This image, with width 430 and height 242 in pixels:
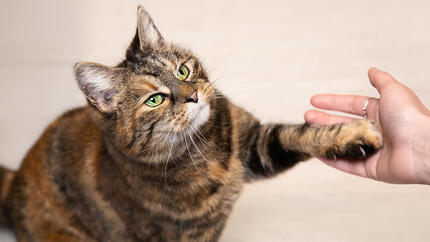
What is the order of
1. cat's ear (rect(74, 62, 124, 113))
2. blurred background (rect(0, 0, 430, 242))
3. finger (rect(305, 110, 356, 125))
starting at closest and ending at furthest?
cat's ear (rect(74, 62, 124, 113)) < finger (rect(305, 110, 356, 125)) < blurred background (rect(0, 0, 430, 242))

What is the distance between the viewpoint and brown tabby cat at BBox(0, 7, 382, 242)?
5.17 feet

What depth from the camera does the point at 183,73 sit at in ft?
5.51

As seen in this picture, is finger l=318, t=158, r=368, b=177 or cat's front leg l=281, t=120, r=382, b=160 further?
finger l=318, t=158, r=368, b=177

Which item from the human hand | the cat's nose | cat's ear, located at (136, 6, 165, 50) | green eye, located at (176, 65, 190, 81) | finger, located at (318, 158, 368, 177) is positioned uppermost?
cat's ear, located at (136, 6, 165, 50)

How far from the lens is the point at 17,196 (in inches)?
76.7

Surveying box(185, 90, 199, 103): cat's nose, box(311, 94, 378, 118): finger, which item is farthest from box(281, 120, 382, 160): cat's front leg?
box(185, 90, 199, 103): cat's nose

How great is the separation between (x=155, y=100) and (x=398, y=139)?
0.87 metres

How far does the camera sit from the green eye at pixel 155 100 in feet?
5.19

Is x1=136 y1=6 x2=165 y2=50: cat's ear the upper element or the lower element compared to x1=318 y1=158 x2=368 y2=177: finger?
upper

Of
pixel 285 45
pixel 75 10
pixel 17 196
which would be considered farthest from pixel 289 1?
pixel 17 196

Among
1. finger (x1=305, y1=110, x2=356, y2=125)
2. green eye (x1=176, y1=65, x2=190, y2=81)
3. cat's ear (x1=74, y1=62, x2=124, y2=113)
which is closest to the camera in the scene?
cat's ear (x1=74, y1=62, x2=124, y2=113)

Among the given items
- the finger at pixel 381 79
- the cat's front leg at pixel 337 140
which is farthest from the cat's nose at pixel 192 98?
the finger at pixel 381 79

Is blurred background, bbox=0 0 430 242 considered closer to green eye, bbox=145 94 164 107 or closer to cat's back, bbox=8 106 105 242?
cat's back, bbox=8 106 105 242

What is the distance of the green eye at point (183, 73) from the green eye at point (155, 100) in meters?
0.12
